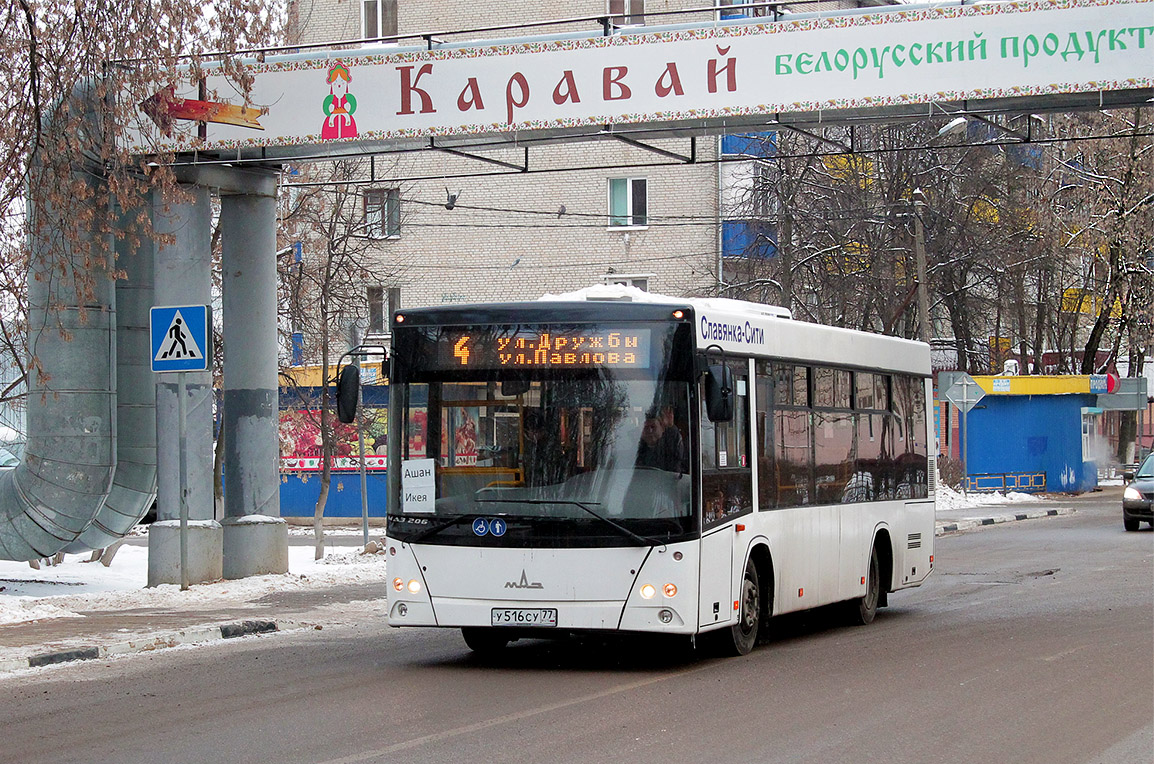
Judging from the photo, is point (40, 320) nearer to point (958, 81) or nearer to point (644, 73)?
point (644, 73)


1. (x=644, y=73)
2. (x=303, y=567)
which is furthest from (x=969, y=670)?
(x=303, y=567)

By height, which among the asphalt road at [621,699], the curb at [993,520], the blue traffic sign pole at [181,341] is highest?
the blue traffic sign pole at [181,341]

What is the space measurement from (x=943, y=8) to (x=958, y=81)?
748 millimetres

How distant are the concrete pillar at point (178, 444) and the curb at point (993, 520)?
18.0 meters

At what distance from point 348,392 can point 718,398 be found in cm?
288

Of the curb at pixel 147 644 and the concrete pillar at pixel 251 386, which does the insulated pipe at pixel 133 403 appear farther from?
the curb at pixel 147 644

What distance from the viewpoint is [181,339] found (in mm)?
16016

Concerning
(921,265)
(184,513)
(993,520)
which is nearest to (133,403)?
(184,513)

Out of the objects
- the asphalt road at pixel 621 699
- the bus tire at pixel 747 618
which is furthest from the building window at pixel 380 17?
the bus tire at pixel 747 618

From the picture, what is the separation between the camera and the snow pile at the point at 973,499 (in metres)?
40.2

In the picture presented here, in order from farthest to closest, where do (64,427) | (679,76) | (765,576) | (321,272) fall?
1. (321,272)
2. (64,427)
3. (679,76)
4. (765,576)

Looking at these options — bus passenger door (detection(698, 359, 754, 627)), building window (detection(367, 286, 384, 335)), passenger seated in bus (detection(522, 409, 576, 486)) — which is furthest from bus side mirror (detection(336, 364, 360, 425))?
building window (detection(367, 286, 384, 335))

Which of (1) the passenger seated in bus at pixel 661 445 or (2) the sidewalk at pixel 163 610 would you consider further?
(2) the sidewalk at pixel 163 610

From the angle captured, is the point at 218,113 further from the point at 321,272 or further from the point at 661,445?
the point at 321,272
